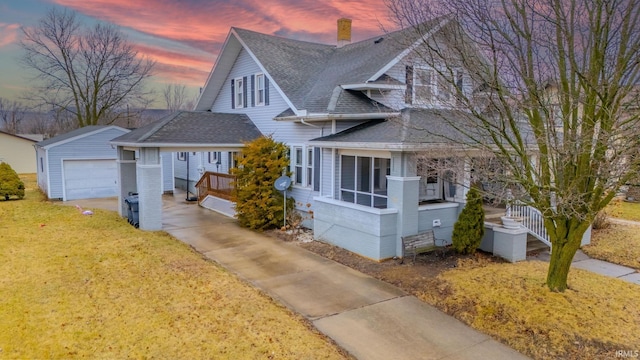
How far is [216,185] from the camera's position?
19.3 meters

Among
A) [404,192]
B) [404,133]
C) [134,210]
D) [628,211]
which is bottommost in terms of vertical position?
[628,211]

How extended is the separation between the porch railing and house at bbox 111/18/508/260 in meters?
0.14

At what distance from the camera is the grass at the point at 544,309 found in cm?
623

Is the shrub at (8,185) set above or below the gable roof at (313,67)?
below

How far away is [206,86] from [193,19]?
3651mm

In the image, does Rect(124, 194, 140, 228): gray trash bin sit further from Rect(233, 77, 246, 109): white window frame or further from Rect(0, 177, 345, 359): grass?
Rect(233, 77, 246, 109): white window frame

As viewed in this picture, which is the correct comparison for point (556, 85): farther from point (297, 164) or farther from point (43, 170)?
point (43, 170)

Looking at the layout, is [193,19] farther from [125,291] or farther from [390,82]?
[125,291]

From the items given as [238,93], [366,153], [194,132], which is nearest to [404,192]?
[366,153]

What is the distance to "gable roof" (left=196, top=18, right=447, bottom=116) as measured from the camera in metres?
13.8

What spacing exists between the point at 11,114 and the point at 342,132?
287 ft

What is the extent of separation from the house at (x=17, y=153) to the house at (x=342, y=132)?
1071 inches

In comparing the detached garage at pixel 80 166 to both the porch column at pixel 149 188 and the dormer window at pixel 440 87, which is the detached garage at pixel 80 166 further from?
the dormer window at pixel 440 87

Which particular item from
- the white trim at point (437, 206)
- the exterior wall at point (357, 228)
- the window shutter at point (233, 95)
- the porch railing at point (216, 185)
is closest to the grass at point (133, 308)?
the exterior wall at point (357, 228)
